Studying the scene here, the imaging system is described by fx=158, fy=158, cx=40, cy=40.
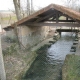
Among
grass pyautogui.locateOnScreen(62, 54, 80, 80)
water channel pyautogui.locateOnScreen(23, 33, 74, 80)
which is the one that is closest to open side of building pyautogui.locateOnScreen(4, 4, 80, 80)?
water channel pyautogui.locateOnScreen(23, 33, 74, 80)

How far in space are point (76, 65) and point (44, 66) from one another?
8.59ft

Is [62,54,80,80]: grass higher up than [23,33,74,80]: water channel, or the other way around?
[62,54,80,80]: grass

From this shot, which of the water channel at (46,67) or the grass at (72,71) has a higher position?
the grass at (72,71)

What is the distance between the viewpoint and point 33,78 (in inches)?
332

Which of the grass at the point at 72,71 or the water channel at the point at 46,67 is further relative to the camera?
the water channel at the point at 46,67

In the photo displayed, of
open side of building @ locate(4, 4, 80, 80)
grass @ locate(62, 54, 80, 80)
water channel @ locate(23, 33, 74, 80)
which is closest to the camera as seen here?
grass @ locate(62, 54, 80, 80)

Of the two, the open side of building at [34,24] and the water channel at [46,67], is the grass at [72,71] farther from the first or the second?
the open side of building at [34,24]

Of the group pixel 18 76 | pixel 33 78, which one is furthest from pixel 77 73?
pixel 18 76

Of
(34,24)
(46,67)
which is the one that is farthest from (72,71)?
(34,24)

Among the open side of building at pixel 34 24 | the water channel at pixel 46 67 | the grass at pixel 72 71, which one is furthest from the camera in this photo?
the open side of building at pixel 34 24

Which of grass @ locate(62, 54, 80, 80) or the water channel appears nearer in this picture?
grass @ locate(62, 54, 80, 80)

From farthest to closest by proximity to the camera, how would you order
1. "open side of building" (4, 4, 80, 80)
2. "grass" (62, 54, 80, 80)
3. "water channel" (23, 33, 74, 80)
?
"open side of building" (4, 4, 80, 80)
"water channel" (23, 33, 74, 80)
"grass" (62, 54, 80, 80)

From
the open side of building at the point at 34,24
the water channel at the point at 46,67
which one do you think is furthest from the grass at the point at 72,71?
the open side of building at the point at 34,24

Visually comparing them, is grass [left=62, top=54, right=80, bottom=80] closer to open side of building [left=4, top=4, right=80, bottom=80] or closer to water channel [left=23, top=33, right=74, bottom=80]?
water channel [left=23, top=33, right=74, bottom=80]
